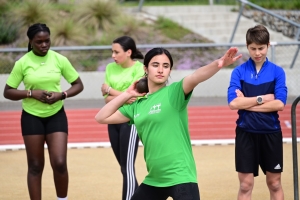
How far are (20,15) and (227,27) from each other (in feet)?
22.2

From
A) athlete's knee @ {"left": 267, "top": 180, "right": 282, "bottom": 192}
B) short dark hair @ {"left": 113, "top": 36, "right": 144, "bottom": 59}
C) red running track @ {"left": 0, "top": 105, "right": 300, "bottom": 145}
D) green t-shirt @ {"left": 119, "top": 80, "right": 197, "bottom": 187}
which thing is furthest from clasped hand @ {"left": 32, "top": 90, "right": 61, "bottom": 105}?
red running track @ {"left": 0, "top": 105, "right": 300, "bottom": 145}

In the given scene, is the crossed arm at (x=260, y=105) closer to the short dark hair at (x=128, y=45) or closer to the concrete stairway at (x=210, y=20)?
the short dark hair at (x=128, y=45)

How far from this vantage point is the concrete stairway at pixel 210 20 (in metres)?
22.3

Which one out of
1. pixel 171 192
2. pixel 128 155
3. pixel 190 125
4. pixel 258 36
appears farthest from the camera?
pixel 190 125

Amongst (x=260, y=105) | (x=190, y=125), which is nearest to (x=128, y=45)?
(x=260, y=105)

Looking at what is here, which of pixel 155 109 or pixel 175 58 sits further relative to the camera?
pixel 175 58

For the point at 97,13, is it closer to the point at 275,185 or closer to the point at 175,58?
the point at 175,58

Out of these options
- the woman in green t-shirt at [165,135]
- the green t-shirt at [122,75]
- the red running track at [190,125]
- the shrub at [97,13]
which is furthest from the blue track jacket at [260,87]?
the shrub at [97,13]

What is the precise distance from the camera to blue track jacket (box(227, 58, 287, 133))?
672 cm

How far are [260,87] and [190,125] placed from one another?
312 inches

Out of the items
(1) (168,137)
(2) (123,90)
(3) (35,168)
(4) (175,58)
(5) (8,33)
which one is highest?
(5) (8,33)

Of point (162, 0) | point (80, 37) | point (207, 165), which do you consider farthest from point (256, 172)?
point (162, 0)

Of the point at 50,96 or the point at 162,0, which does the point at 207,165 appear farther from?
the point at 162,0

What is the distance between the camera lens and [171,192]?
18.0ft
